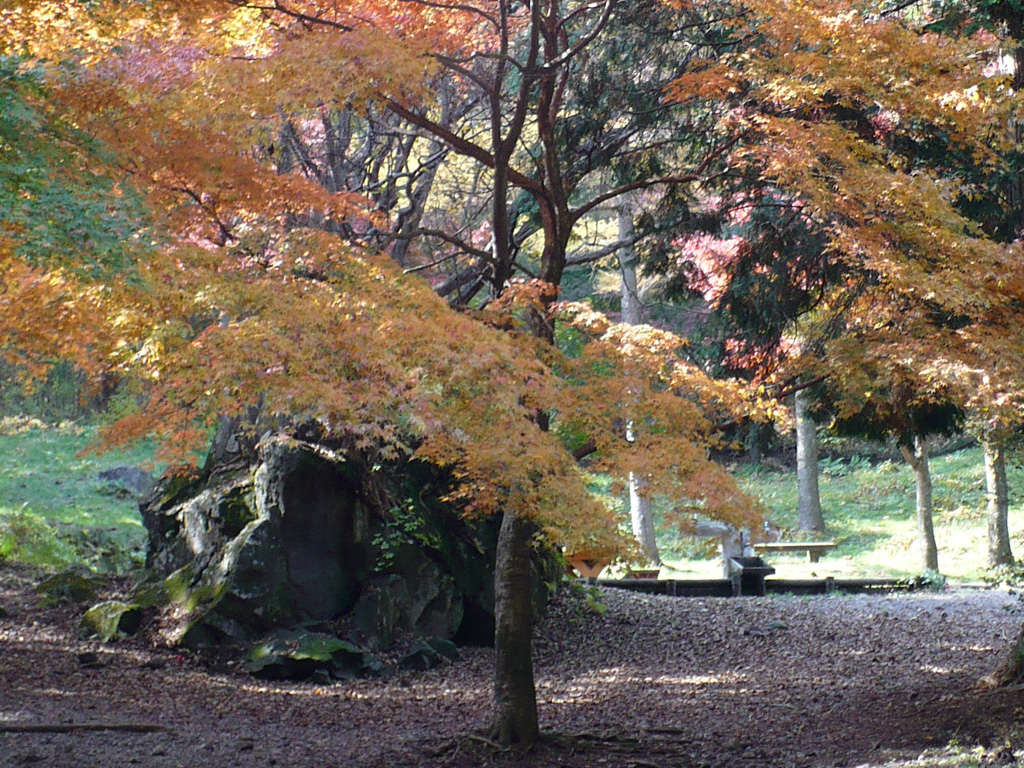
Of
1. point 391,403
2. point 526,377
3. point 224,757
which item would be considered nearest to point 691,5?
point 526,377

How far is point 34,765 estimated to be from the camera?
5.77 meters

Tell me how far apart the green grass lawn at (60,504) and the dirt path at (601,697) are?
6.56ft

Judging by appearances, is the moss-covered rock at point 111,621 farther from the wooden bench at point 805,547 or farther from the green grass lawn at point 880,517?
the wooden bench at point 805,547

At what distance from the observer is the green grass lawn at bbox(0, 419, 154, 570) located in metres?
13.7

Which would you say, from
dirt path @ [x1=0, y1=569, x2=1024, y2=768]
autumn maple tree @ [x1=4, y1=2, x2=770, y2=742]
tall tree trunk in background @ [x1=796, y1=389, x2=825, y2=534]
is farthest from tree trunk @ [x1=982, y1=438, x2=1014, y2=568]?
autumn maple tree @ [x1=4, y1=2, x2=770, y2=742]

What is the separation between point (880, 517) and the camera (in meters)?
22.8

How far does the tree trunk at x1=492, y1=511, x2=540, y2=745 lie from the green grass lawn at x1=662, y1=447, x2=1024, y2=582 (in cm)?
1053

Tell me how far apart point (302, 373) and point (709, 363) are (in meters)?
6.50

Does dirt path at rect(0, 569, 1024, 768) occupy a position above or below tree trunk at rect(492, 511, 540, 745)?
below

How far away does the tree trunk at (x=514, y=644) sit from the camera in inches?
274

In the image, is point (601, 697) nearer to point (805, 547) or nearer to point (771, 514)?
point (771, 514)

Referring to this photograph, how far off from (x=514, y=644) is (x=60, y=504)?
14382 mm

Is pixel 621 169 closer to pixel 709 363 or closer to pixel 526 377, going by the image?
pixel 709 363

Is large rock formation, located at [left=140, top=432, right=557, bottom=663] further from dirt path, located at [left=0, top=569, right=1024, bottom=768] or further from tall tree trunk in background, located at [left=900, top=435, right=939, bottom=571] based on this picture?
tall tree trunk in background, located at [left=900, top=435, right=939, bottom=571]
